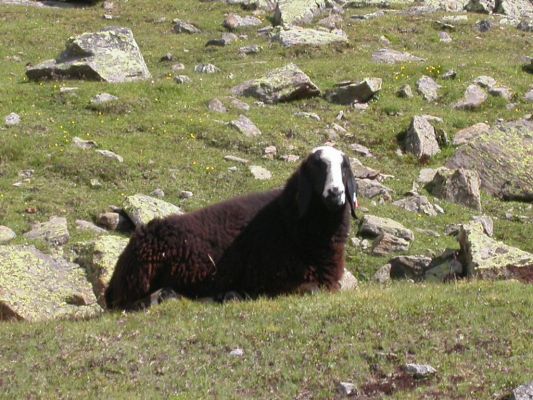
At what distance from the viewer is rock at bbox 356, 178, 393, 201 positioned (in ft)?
87.0

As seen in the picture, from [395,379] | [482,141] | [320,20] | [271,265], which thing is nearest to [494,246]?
[271,265]

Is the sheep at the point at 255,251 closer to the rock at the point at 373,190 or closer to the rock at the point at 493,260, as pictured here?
the rock at the point at 493,260

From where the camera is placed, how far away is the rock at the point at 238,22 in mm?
47406

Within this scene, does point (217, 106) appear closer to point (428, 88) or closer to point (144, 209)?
point (428, 88)

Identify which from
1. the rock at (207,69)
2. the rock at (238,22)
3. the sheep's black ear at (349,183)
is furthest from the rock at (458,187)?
the rock at (238,22)

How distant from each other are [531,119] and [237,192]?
10598mm

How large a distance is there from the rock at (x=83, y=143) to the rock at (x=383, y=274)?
31.3ft

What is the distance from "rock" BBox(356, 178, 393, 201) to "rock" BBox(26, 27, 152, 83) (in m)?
10.6

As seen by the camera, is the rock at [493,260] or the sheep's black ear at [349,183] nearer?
the sheep's black ear at [349,183]

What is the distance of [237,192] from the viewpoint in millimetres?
25859

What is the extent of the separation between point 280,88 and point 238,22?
14.9 m

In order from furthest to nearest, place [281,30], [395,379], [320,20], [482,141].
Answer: [320,20] < [281,30] < [482,141] < [395,379]

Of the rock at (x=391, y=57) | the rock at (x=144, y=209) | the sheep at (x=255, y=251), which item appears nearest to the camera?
the sheep at (x=255, y=251)

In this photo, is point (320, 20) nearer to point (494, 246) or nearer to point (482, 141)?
point (482, 141)
